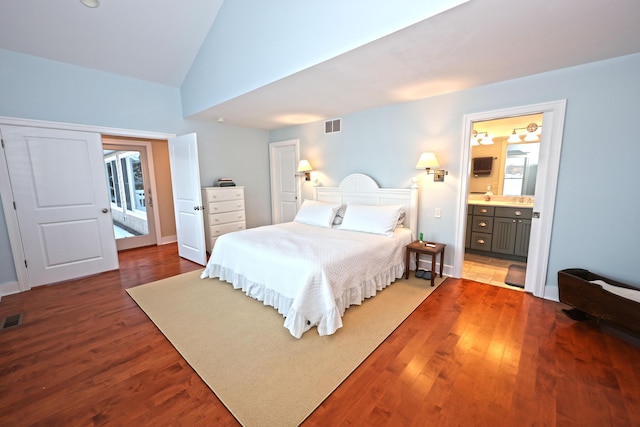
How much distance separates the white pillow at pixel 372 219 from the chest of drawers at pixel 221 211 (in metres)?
2.06

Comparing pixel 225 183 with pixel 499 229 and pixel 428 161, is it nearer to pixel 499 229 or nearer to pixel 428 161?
pixel 428 161

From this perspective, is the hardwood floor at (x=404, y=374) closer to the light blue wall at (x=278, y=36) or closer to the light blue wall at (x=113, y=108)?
the light blue wall at (x=113, y=108)

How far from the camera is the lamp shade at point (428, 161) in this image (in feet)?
10.6

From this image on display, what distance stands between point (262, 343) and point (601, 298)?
2.79 metres

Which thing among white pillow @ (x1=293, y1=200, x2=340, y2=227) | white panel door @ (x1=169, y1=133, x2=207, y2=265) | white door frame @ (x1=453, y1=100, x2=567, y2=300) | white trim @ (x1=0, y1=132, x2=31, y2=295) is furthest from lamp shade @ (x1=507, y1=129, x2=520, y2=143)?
white trim @ (x1=0, y1=132, x2=31, y2=295)

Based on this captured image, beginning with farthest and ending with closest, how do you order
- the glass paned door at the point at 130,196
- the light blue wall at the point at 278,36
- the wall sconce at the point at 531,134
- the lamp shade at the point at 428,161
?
1. the glass paned door at the point at 130,196
2. the wall sconce at the point at 531,134
3. the lamp shade at the point at 428,161
4. the light blue wall at the point at 278,36

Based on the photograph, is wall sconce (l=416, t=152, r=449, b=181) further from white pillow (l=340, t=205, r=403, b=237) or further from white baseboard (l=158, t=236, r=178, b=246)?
white baseboard (l=158, t=236, r=178, b=246)

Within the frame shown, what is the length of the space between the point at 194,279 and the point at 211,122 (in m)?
2.76

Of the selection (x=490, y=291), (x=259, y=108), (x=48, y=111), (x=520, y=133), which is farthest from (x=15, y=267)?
(x=520, y=133)

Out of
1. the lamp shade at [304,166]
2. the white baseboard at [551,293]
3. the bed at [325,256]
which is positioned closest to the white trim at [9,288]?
the bed at [325,256]

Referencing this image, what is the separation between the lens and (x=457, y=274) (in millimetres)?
3389

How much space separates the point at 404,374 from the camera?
5.87 feet

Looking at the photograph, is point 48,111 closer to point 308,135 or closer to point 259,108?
point 259,108

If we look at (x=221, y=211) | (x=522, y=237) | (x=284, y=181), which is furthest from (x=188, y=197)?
(x=522, y=237)
